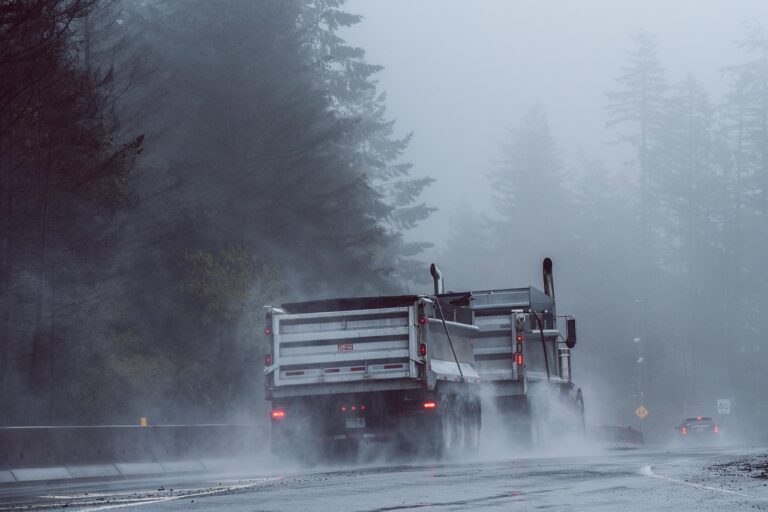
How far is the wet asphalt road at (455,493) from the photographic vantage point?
12.1 meters

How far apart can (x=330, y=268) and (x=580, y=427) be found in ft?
75.6

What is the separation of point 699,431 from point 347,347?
38.0 m

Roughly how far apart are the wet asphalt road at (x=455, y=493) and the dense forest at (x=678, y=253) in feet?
285

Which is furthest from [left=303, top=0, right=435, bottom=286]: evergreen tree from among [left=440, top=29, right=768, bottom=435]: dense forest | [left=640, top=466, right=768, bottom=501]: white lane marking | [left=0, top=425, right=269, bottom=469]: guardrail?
[left=640, top=466, right=768, bottom=501]: white lane marking

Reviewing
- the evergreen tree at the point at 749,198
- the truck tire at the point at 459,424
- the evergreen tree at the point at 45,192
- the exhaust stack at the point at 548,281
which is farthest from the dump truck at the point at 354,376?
the evergreen tree at the point at 749,198

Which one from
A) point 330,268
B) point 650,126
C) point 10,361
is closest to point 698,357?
point 650,126

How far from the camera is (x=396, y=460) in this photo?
24734 mm

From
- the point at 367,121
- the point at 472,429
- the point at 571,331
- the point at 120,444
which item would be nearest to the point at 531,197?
the point at 367,121

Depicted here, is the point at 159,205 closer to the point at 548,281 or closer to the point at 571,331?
the point at 548,281

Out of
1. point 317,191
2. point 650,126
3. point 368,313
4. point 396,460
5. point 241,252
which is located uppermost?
point 650,126

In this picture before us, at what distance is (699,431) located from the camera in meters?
58.4

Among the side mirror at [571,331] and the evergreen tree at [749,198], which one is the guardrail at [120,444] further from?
the evergreen tree at [749,198]

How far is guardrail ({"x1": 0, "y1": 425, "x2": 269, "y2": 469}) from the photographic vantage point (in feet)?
68.5

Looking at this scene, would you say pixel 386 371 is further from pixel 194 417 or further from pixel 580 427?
pixel 194 417
